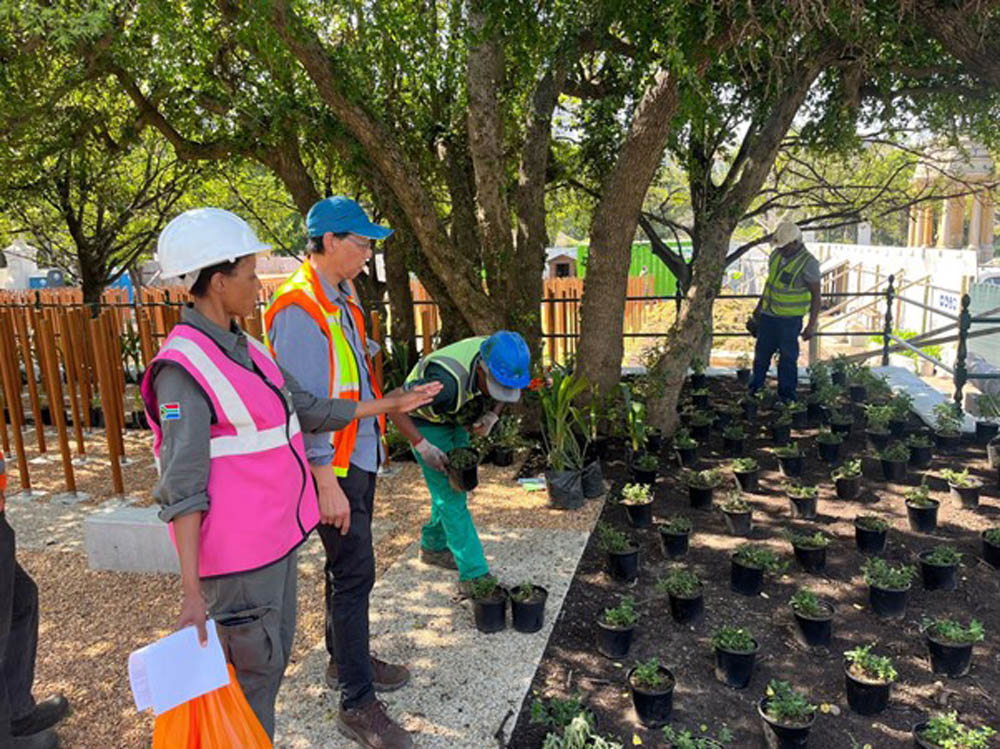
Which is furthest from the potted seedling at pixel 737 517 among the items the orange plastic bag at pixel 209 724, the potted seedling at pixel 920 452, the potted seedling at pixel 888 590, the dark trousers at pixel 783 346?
the orange plastic bag at pixel 209 724

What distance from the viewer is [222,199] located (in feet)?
46.2

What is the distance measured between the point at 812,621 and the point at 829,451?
285cm

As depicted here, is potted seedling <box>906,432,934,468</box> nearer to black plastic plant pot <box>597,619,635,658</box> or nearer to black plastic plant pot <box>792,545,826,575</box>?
black plastic plant pot <box>792,545,826,575</box>

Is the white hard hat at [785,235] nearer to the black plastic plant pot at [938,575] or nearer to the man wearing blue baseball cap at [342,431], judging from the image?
the black plastic plant pot at [938,575]

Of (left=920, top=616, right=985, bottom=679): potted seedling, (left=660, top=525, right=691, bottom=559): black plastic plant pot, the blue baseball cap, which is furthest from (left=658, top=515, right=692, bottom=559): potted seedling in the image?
the blue baseball cap

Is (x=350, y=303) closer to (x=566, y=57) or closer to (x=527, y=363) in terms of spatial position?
(x=527, y=363)

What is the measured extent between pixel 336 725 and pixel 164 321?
5011 millimetres

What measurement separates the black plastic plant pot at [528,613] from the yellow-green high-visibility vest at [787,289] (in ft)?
15.0

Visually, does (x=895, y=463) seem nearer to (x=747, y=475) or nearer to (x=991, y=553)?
(x=747, y=475)

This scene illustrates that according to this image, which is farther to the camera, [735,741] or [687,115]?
[687,115]

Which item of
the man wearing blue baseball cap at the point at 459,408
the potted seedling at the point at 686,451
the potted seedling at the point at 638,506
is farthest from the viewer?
the potted seedling at the point at 686,451

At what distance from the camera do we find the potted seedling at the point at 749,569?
12.9 feet

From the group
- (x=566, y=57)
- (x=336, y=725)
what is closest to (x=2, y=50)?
(x=566, y=57)

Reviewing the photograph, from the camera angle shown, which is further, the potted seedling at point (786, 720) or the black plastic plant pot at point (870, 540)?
the black plastic plant pot at point (870, 540)
